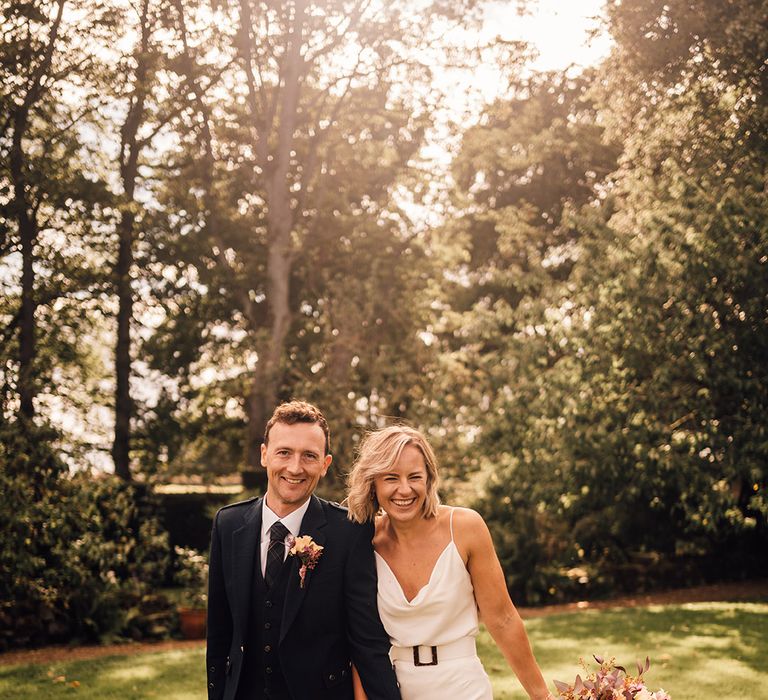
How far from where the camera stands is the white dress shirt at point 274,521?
12.3ft

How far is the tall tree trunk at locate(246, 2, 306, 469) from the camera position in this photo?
61.9 ft

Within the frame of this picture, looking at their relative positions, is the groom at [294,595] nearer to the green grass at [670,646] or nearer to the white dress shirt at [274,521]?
the white dress shirt at [274,521]

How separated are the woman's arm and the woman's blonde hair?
20cm

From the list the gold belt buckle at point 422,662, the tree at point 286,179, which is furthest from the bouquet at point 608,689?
the tree at point 286,179

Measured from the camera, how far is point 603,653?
10.1 meters

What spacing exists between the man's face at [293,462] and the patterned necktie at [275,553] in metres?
0.10

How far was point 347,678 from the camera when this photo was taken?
3.64 metres

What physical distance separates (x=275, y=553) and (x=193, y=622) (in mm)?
9905

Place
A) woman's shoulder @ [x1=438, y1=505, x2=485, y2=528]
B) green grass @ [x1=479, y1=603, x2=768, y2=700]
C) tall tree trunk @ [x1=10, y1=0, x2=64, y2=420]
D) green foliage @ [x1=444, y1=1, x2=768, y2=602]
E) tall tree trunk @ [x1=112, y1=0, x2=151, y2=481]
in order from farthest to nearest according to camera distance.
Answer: tall tree trunk @ [x1=112, y1=0, x2=151, y2=481] < tall tree trunk @ [x1=10, y1=0, x2=64, y2=420] < green foliage @ [x1=444, y1=1, x2=768, y2=602] < green grass @ [x1=479, y1=603, x2=768, y2=700] < woman's shoulder @ [x1=438, y1=505, x2=485, y2=528]

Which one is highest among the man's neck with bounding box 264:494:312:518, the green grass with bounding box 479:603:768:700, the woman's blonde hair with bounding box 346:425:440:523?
the woman's blonde hair with bounding box 346:425:440:523

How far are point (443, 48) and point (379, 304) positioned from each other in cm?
587

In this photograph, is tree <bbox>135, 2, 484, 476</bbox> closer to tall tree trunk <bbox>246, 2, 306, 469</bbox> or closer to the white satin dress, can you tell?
tall tree trunk <bbox>246, 2, 306, 469</bbox>

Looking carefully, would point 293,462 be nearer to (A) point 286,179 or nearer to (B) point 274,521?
(B) point 274,521

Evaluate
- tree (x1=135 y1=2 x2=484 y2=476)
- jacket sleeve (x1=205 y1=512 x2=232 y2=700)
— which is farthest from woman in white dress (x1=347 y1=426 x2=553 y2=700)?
tree (x1=135 y1=2 x2=484 y2=476)
